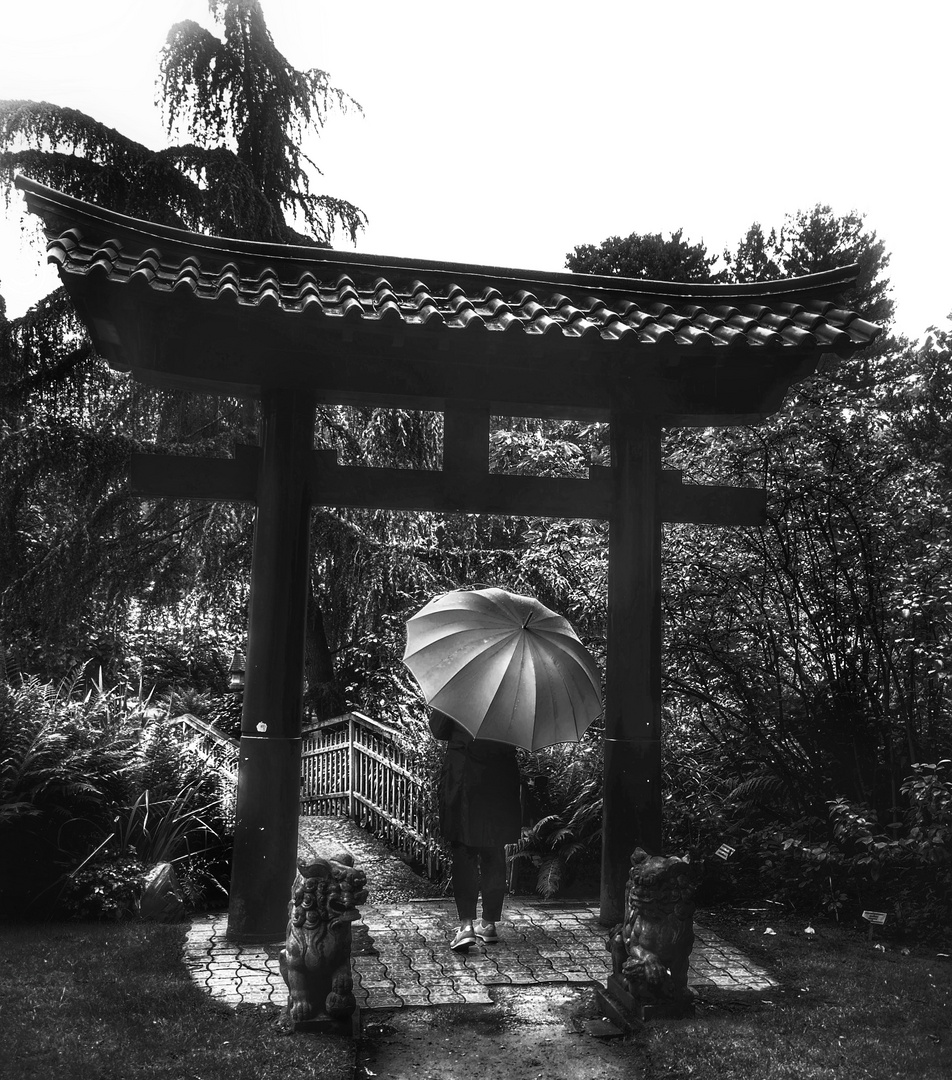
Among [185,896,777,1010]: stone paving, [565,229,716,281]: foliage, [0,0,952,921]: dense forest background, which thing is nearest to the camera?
[185,896,777,1010]: stone paving

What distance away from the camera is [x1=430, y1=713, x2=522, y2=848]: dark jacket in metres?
5.35

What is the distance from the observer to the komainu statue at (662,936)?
4.53 meters

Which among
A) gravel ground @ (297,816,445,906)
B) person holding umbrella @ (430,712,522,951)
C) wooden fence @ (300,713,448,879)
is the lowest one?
gravel ground @ (297,816,445,906)

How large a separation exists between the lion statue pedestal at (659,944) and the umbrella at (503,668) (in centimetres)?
85

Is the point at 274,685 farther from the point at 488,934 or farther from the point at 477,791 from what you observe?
the point at 488,934

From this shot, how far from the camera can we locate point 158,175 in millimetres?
10898

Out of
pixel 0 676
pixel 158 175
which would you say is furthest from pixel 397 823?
pixel 158 175

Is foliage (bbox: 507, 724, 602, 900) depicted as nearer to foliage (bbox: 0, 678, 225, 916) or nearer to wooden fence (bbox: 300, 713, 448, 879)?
wooden fence (bbox: 300, 713, 448, 879)

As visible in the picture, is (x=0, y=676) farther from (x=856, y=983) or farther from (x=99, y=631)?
(x=856, y=983)

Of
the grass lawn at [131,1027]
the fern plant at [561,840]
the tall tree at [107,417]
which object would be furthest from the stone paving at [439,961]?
the tall tree at [107,417]

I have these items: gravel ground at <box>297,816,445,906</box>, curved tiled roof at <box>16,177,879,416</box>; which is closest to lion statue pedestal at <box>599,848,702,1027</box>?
gravel ground at <box>297,816,445,906</box>

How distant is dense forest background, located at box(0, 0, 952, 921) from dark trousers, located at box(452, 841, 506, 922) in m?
1.98

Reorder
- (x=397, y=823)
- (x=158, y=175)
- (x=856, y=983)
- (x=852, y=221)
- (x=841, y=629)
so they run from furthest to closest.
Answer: (x=852, y=221) → (x=158, y=175) → (x=397, y=823) → (x=841, y=629) → (x=856, y=983)

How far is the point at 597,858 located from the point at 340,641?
7.86 metres
